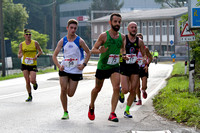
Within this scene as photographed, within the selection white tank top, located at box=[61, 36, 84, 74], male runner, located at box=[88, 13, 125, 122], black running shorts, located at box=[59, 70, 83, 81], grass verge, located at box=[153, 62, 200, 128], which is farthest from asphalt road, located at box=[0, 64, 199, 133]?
white tank top, located at box=[61, 36, 84, 74]

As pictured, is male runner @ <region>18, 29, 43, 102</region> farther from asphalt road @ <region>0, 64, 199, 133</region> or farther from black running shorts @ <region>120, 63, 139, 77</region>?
black running shorts @ <region>120, 63, 139, 77</region>

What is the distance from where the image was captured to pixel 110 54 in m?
7.88

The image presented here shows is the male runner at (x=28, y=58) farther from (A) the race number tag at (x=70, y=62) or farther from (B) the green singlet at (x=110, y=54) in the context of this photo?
(B) the green singlet at (x=110, y=54)

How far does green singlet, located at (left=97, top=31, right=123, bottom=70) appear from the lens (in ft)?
25.8

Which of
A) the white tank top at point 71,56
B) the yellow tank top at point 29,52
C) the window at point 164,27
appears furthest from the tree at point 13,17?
the white tank top at point 71,56

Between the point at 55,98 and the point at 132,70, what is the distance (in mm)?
4177

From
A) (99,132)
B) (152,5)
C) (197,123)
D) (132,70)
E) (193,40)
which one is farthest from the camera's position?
(152,5)

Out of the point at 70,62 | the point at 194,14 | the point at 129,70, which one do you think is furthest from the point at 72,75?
the point at 194,14

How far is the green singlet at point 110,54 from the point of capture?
25.8 ft

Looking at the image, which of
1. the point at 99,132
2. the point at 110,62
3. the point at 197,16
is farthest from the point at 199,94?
the point at 99,132

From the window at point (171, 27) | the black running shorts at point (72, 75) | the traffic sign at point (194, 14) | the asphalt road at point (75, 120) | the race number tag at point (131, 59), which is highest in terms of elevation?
the window at point (171, 27)

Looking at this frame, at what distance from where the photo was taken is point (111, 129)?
7.18 metres

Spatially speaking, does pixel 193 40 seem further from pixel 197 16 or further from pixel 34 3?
pixel 34 3

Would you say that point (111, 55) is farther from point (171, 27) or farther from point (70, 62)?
point (171, 27)
